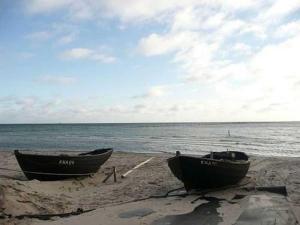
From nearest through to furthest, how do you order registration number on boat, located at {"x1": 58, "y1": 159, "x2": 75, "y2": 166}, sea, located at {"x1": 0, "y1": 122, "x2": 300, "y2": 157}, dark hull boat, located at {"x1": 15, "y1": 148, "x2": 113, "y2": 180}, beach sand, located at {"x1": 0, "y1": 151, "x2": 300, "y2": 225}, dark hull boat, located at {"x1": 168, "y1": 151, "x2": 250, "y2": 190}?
beach sand, located at {"x1": 0, "y1": 151, "x2": 300, "y2": 225} < dark hull boat, located at {"x1": 168, "y1": 151, "x2": 250, "y2": 190} < dark hull boat, located at {"x1": 15, "y1": 148, "x2": 113, "y2": 180} < registration number on boat, located at {"x1": 58, "y1": 159, "x2": 75, "y2": 166} < sea, located at {"x1": 0, "y1": 122, "x2": 300, "y2": 157}

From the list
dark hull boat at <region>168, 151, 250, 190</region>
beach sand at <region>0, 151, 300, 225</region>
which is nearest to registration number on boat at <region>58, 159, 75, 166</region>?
beach sand at <region>0, 151, 300, 225</region>

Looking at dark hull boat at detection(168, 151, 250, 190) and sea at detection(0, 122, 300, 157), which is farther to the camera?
sea at detection(0, 122, 300, 157)

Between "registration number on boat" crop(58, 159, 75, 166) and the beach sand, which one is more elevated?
"registration number on boat" crop(58, 159, 75, 166)

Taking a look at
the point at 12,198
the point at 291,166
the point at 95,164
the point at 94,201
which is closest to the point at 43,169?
the point at 95,164

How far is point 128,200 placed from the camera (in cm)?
Result: 1245

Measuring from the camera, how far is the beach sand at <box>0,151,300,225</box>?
31.7ft

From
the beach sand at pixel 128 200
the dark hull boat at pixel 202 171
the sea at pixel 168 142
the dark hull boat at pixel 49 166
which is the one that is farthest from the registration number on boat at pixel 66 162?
the sea at pixel 168 142

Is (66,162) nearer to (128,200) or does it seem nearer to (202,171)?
(128,200)

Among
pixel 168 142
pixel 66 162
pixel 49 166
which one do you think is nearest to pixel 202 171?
pixel 66 162

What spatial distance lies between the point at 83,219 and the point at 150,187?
5.38 m

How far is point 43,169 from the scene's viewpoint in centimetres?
1561

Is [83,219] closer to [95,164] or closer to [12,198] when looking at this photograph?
[12,198]

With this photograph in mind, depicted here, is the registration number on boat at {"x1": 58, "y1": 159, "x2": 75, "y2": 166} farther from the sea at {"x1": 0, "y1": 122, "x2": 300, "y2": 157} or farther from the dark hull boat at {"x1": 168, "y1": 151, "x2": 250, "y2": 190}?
the sea at {"x1": 0, "y1": 122, "x2": 300, "y2": 157}

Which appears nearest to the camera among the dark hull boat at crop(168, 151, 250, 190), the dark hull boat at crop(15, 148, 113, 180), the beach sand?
the beach sand
